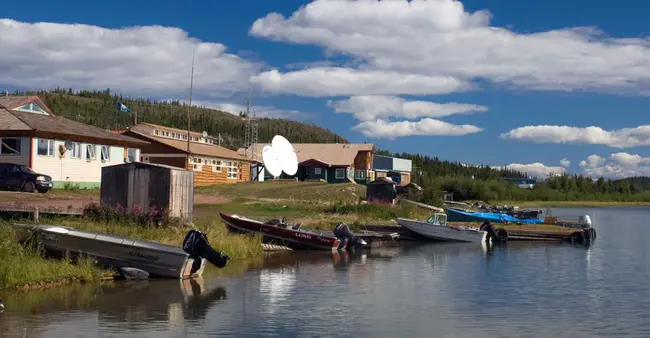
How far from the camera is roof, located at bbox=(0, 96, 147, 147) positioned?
4612cm

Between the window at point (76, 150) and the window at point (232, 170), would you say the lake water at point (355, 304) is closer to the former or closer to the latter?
the window at point (76, 150)

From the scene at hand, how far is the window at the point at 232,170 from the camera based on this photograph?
75625mm

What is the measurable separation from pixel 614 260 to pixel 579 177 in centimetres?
13568

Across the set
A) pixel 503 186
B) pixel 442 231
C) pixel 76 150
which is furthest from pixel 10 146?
pixel 503 186

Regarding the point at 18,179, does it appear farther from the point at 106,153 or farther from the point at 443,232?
the point at 443,232

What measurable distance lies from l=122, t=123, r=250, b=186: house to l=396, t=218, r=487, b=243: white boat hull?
886 inches

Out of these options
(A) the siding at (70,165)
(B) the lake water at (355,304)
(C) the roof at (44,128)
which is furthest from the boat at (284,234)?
(C) the roof at (44,128)

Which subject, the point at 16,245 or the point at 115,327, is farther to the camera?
the point at 16,245

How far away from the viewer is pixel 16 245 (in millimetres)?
22953

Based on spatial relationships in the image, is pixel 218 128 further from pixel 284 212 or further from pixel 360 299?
pixel 360 299

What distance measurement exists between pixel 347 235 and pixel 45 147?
66.6 feet

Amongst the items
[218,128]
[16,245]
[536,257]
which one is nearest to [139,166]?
[16,245]

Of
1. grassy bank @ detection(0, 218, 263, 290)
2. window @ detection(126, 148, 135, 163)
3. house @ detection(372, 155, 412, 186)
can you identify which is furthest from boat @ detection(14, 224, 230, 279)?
house @ detection(372, 155, 412, 186)

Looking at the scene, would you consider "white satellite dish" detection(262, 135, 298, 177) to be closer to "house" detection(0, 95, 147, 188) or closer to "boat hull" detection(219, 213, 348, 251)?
"house" detection(0, 95, 147, 188)
